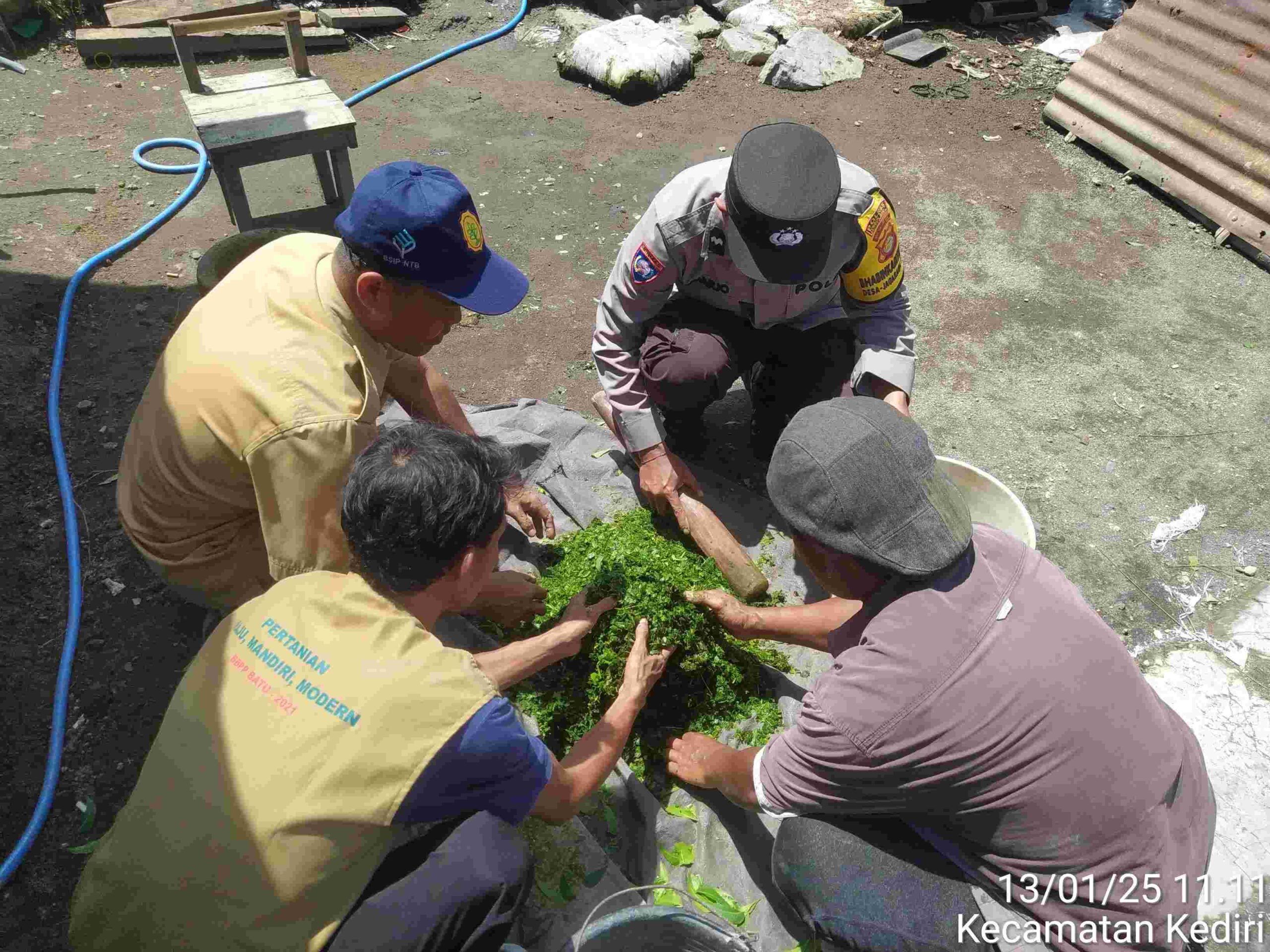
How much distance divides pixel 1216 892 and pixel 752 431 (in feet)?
7.67

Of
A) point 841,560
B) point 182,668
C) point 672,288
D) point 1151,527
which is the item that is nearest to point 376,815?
point 841,560

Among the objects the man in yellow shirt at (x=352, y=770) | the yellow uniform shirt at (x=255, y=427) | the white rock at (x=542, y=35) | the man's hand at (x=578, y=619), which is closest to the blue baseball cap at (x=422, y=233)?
the yellow uniform shirt at (x=255, y=427)

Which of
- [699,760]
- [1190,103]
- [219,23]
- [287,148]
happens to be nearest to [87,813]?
[699,760]

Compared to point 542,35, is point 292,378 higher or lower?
higher

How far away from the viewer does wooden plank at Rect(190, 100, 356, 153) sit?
4.43 metres

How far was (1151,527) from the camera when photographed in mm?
3672

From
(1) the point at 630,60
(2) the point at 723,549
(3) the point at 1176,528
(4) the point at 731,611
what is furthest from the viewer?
(1) the point at 630,60

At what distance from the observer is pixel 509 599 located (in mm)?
2787

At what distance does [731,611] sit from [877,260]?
1.53m

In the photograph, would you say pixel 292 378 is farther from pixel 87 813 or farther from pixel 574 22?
pixel 574 22

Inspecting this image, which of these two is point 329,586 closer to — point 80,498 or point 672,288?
point 672,288

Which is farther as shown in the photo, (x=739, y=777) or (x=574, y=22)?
(x=574, y=22)

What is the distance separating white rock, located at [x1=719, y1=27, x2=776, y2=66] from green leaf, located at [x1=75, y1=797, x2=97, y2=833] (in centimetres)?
687

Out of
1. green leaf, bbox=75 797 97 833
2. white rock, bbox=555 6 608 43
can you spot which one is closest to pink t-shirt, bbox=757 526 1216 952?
green leaf, bbox=75 797 97 833
